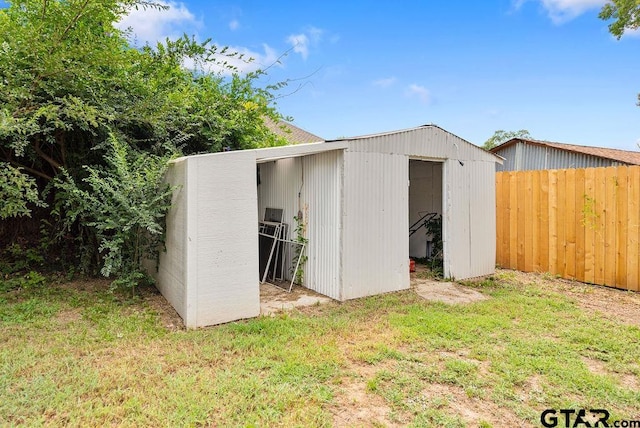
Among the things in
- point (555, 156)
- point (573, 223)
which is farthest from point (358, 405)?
point (555, 156)

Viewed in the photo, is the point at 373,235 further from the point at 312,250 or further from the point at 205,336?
the point at 205,336

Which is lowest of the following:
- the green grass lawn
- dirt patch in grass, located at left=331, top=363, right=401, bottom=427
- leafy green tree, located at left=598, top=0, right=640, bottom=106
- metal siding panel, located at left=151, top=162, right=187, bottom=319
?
dirt patch in grass, located at left=331, top=363, right=401, bottom=427

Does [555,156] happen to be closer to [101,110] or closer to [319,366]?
[319,366]

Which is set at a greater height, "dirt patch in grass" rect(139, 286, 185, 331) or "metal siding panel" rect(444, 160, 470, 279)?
"metal siding panel" rect(444, 160, 470, 279)

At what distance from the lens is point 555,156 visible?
12.9m

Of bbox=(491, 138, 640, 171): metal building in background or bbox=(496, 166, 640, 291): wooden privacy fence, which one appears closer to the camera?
bbox=(496, 166, 640, 291): wooden privacy fence

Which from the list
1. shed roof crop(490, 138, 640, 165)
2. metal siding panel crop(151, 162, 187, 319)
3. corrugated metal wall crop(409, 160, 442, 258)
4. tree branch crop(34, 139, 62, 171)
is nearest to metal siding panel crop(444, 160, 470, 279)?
corrugated metal wall crop(409, 160, 442, 258)

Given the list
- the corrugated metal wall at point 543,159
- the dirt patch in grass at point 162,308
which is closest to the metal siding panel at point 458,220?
the dirt patch in grass at point 162,308

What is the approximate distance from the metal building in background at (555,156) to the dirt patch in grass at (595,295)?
26.2ft

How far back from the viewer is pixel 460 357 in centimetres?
309

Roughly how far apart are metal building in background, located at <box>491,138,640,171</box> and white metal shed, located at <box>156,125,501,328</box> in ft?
26.5

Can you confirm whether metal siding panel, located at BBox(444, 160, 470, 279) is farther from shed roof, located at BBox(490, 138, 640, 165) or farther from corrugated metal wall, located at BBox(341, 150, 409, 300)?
shed roof, located at BBox(490, 138, 640, 165)

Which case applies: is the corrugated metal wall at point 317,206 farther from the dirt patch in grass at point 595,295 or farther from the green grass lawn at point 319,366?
the dirt patch in grass at point 595,295

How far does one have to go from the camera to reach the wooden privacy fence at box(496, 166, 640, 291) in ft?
17.2
